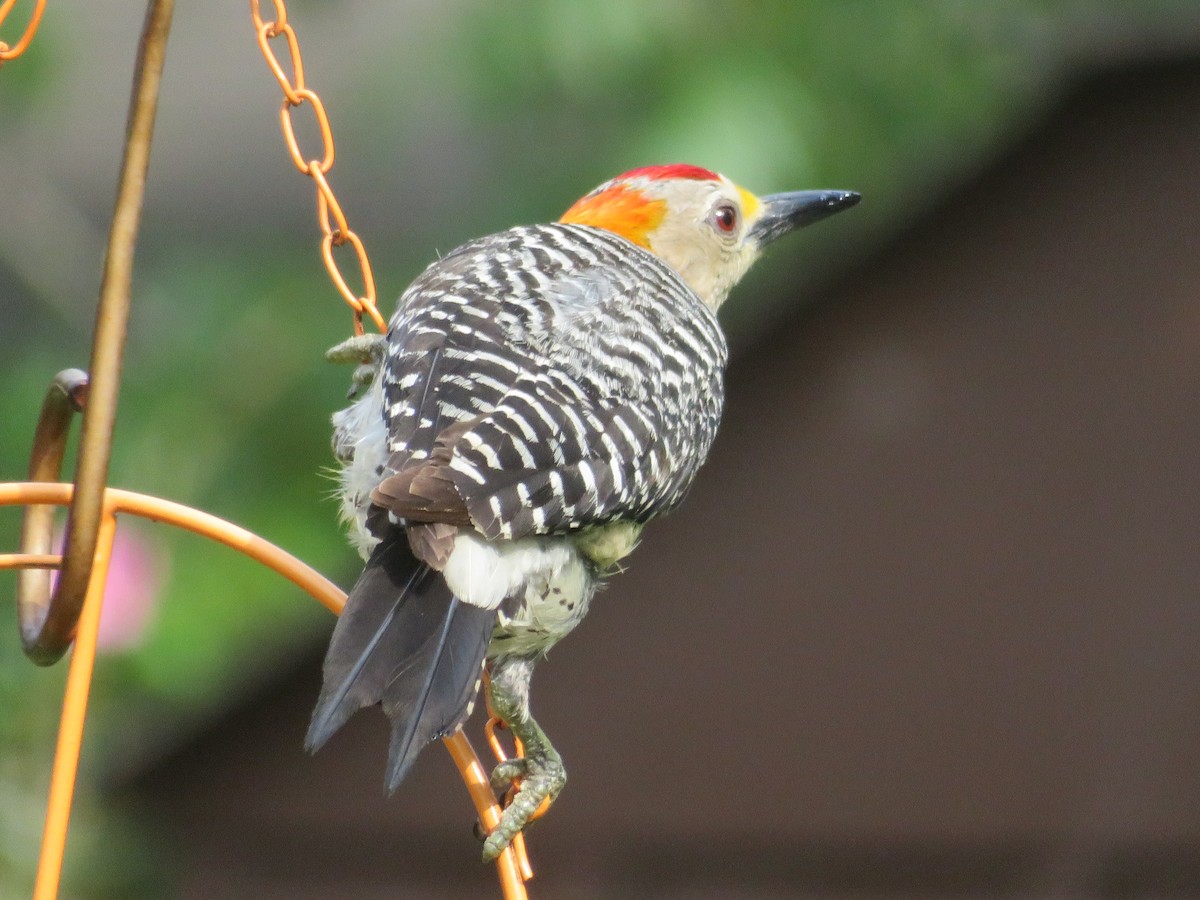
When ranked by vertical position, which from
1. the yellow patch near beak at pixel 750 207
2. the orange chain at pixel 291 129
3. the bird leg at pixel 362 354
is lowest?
the bird leg at pixel 362 354

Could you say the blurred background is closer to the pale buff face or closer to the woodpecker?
the pale buff face

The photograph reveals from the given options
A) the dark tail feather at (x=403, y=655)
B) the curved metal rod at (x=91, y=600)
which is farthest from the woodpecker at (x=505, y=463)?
the curved metal rod at (x=91, y=600)

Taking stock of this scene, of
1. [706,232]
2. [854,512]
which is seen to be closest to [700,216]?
[706,232]

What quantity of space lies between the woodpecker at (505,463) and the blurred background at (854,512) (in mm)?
1107

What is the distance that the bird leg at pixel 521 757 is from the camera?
216 cm

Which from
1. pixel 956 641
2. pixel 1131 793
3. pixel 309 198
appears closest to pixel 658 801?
pixel 956 641

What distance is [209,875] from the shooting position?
3893mm

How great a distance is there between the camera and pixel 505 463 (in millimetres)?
1873

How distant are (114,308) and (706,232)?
1.72 metres

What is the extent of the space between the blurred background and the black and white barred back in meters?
1.17

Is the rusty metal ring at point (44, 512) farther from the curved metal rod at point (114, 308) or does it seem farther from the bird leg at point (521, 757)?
the bird leg at point (521, 757)

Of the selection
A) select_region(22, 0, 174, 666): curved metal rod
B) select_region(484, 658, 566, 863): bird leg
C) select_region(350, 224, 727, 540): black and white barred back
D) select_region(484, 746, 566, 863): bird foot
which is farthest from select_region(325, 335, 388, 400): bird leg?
select_region(22, 0, 174, 666): curved metal rod

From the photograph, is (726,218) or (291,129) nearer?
(291,129)

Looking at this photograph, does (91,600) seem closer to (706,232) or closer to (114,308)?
(114,308)
